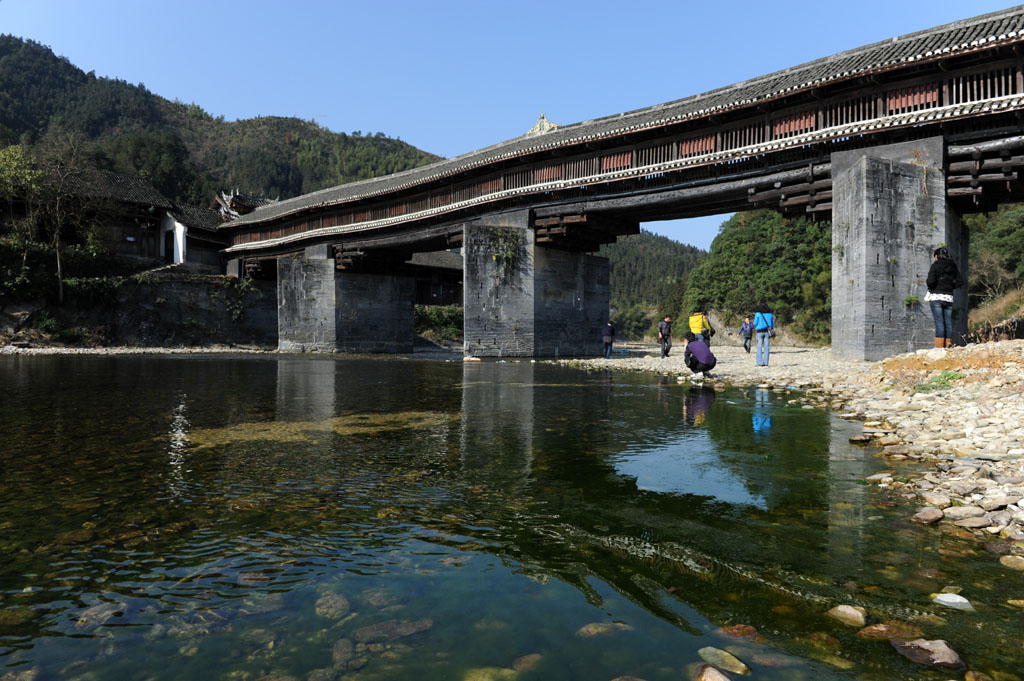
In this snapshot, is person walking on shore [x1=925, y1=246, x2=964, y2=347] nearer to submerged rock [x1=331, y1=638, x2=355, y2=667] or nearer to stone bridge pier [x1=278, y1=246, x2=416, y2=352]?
submerged rock [x1=331, y1=638, x2=355, y2=667]

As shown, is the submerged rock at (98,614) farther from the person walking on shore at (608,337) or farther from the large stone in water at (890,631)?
the person walking on shore at (608,337)

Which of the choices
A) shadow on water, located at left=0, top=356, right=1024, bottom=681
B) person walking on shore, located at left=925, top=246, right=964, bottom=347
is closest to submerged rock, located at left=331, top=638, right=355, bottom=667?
shadow on water, located at left=0, top=356, right=1024, bottom=681

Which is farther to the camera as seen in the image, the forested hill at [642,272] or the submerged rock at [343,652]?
the forested hill at [642,272]

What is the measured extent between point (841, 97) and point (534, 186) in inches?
384

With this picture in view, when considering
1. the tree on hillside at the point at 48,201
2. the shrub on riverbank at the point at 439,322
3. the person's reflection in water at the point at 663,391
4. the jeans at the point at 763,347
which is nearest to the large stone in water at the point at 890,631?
the person's reflection in water at the point at 663,391

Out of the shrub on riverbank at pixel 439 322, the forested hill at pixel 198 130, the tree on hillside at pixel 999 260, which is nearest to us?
the tree on hillside at pixel 999 260

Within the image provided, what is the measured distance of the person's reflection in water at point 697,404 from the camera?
674cm

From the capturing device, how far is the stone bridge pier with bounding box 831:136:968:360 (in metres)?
13.5

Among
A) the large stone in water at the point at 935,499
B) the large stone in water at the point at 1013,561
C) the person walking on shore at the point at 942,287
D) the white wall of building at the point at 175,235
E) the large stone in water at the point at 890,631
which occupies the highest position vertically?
the white wall of building at the point at 175,235

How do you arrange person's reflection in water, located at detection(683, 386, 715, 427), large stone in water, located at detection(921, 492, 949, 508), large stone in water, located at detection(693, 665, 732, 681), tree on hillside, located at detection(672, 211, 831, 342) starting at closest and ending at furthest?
1. large stone in water, located at detection(693, 665, 732, 681)
2. large stone in water, located at detection(921, 492, 949, 508)
3. person's reflection in water, located at detection(683, 386, 715, 427)
4. tree on hillside, located at detection(672, 211, 831, 342)

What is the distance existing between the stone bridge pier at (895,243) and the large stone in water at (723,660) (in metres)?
13.7

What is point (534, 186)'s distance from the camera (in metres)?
21.0

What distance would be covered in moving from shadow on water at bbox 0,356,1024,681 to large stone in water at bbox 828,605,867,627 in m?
0.04

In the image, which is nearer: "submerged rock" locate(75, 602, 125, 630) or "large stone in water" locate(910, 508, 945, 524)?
"submerged rock" locate(75, 602, 125, 630)
